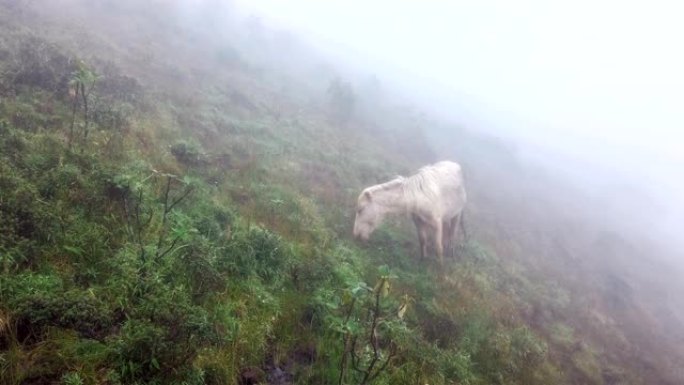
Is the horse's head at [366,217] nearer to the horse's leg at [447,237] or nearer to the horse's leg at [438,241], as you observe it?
the horse's leg at [438,241]

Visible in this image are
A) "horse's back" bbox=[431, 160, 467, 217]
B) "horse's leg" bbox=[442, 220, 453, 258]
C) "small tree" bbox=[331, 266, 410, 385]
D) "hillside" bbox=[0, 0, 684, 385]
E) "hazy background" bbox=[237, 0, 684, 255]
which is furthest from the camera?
"hazy background" bbox=[237, 0, 684, 255]

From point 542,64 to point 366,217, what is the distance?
8840 centimetres

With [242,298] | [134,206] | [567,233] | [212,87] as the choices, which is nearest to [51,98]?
[134,206]

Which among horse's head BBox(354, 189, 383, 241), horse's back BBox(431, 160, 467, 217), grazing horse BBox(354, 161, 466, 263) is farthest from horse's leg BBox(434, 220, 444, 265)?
horse's head BBox(354, 189, 383, 241)

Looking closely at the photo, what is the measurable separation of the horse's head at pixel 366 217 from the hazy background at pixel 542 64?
1365 inches

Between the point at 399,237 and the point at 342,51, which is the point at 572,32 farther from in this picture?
the point at 399,237

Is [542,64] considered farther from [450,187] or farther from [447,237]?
[447,237]

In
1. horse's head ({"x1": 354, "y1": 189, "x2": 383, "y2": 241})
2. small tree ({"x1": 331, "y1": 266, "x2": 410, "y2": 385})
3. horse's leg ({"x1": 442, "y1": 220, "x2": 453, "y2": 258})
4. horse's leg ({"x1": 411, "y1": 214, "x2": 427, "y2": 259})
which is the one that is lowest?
horse's leg ({"x1": 442, "y1": 220, "x2": 453, "y2": 258})

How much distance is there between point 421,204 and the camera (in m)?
10.3

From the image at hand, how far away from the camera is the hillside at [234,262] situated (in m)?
4.08

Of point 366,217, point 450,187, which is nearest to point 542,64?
point 450,187

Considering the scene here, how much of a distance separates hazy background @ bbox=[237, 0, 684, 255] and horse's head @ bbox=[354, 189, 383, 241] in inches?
1365

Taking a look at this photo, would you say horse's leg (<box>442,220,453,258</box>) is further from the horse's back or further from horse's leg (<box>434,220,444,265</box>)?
horse's leg (<box>434,220,444,265</box>)

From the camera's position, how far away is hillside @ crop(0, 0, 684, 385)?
408 centimetres
